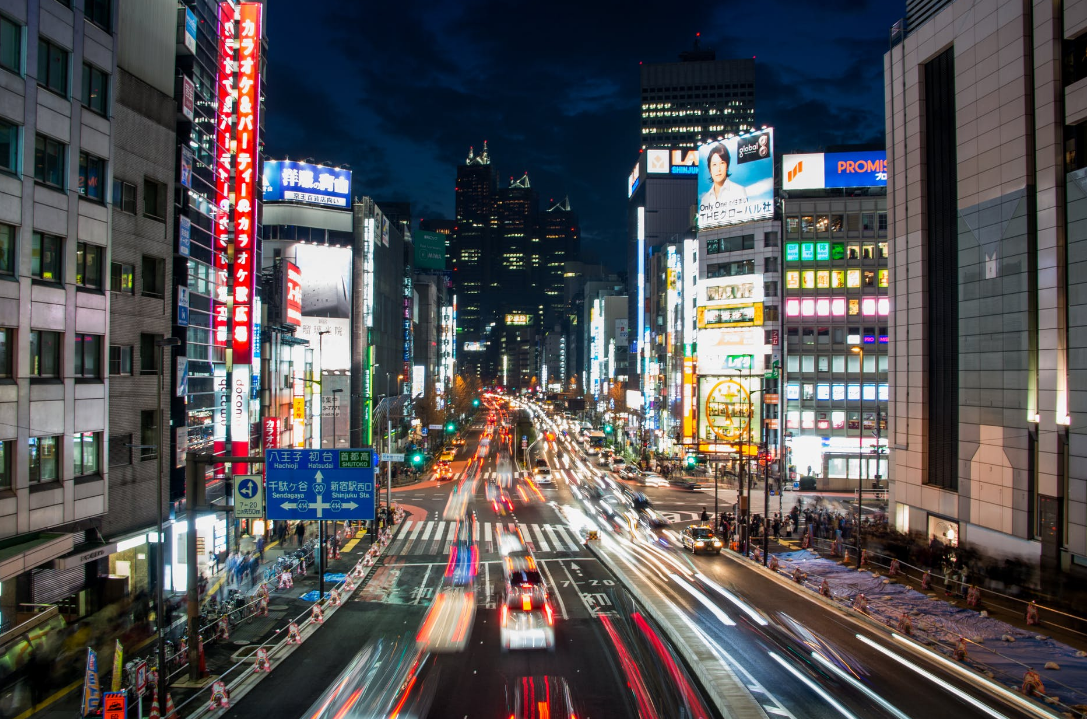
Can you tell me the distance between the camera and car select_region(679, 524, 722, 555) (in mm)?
38500

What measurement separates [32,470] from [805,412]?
66.9 metres

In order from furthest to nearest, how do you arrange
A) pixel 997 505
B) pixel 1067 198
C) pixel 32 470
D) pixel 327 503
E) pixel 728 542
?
pixel 728 542 → pixel 997 505 → pixel 1067 198 → pixel 327 503 → pixel 32 470

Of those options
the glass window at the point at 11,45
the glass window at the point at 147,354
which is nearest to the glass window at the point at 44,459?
the glass window at the point at 147,354

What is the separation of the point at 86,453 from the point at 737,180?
69388 mm

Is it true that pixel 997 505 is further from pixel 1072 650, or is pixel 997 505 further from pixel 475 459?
pixel 475 459

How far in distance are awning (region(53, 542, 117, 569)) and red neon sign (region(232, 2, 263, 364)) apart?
15986 millimetres

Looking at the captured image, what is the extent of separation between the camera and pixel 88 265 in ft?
79.2

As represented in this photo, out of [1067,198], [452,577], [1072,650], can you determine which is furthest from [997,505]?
[452,577]

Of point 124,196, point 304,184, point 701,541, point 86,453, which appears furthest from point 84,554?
point 304,184

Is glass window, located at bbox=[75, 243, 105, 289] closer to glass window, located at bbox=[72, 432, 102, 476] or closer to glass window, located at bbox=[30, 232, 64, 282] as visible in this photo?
glass window, located at bbox=[30, 232, 64, 282]

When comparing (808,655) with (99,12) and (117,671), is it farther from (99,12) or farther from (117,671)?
(99,12)

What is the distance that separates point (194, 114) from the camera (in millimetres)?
34531

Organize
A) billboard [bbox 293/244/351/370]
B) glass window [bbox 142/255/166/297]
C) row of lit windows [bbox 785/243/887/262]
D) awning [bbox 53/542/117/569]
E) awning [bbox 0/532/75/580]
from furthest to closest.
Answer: billboard [bbox 293/244/351/370] → row of lit windows [bbox 785/243/887/262] → glass window [bbox 142/255/166/297] → awning [bbox 53/542/117/569] → awning [bbox 0/532/75/580]

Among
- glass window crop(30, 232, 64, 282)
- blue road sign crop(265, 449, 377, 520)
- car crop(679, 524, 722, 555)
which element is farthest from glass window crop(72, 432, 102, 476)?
car crop(679, 524, 722, 555)
